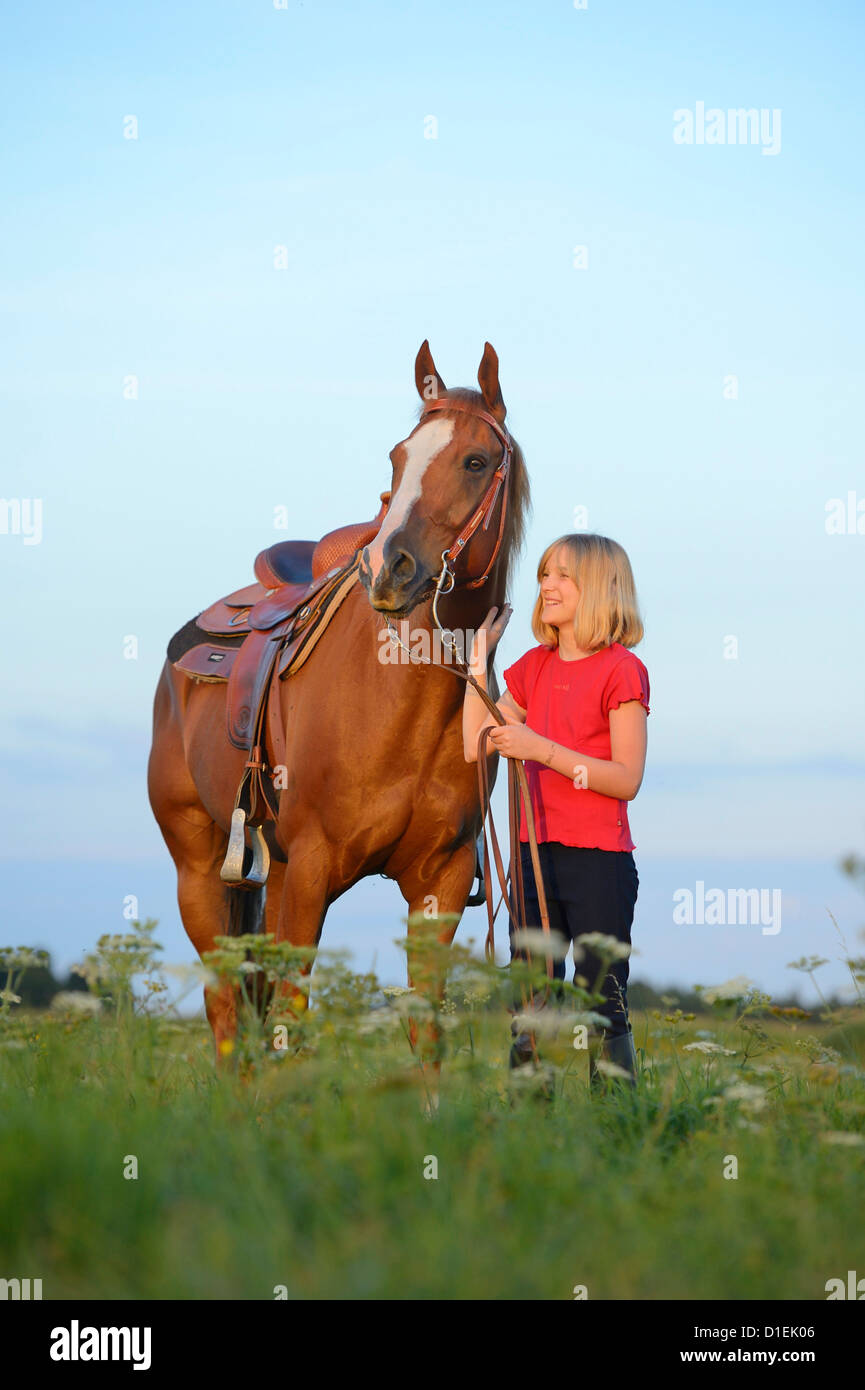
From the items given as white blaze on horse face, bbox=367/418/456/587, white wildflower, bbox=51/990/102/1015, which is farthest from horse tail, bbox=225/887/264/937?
white wildflower, bbox=51/990/102/1015

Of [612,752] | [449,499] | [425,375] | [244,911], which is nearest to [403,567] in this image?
[449,499]

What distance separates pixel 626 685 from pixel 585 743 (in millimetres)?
243

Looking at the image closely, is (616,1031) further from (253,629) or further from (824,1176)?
(253,629)

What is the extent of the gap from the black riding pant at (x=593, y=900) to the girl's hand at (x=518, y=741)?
37cm

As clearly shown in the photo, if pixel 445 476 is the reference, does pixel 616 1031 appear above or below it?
below

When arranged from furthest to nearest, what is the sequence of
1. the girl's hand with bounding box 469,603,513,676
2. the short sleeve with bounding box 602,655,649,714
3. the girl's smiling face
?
1. the girl's hand with bounding box 469,603,513,676
2. the girl's smiling face
3. the short sleeve with bounding box 602,655,649,714

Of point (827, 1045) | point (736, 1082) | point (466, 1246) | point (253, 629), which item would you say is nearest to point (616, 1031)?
point (736, 1082)

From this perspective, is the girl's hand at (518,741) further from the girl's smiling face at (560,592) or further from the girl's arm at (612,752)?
the girl's smiling face at (560,592)

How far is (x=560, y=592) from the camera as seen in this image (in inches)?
155

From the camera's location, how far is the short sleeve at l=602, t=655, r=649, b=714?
3.82 metres

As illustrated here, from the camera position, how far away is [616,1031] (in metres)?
3.73

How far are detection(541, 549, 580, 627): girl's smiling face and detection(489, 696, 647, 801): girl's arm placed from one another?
14.6 inches

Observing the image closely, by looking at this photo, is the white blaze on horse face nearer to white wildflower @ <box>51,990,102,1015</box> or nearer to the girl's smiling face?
the girl's smiling face
